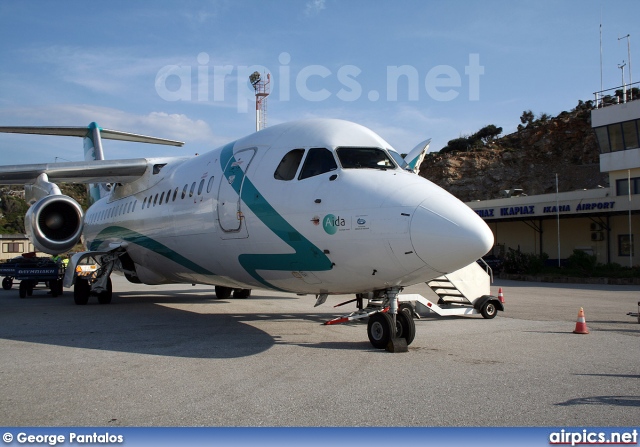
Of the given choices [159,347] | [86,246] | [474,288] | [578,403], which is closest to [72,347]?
[159,347]

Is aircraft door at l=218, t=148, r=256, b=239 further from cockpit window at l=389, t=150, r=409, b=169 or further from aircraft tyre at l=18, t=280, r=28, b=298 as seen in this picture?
aircraft tyre at l=18, t=280, r=28, b=298

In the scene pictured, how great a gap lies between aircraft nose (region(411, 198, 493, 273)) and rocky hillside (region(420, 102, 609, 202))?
6078cm

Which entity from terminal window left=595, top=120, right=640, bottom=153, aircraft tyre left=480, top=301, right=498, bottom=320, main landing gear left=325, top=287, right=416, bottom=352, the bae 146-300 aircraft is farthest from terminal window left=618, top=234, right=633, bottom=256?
main landing gear left=325, top=287, right=416, bottom=352

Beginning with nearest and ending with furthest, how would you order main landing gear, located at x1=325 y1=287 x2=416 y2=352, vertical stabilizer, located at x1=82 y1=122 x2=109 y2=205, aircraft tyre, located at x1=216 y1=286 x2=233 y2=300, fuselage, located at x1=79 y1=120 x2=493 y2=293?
1. fuselage, located at x1=79 y1=120 x2=493 y2=293
2. main landing gear, located at x1=325 y1=287 x2=416 y2=352
3. aircraft tyre, located at x1=216 y1=286 x2=233 y2=300
4. vertical stabilizer, located at x1=82 y1=122 x2=109 y2=205

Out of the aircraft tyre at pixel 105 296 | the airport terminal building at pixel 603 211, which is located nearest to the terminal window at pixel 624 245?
the airport terminal building at pixel 603 211

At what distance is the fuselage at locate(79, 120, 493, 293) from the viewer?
7.18 m

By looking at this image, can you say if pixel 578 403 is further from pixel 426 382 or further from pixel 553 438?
pixel 426 382

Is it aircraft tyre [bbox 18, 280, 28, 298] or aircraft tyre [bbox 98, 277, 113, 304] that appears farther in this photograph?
aircraft tyre [bbox 18, 280, 28, 298]

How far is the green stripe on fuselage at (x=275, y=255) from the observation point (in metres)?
8.13

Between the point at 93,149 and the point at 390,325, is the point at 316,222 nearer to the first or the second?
the point at 390,325

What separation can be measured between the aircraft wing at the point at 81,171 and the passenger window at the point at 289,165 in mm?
6684

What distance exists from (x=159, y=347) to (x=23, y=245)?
57.5 metres

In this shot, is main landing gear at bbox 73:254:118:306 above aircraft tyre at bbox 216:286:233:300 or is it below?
above

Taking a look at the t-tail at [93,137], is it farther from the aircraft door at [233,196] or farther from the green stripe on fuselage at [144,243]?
the aircraft door at [233,196]
